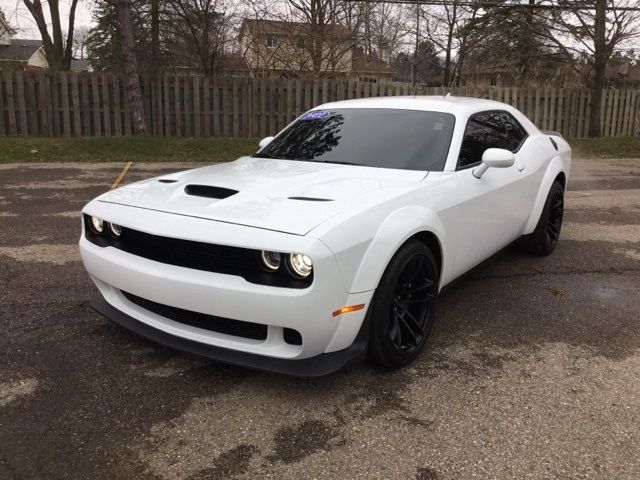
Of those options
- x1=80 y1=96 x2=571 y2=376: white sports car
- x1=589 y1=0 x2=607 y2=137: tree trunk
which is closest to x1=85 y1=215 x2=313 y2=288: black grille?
x1=80 y1=96 x2=571 y2=376: white sports car

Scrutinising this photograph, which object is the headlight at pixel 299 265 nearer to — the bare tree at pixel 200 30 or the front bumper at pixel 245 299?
the front bumper at pixel 245 299

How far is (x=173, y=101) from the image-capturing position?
13.8 metres

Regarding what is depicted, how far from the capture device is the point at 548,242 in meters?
5.51

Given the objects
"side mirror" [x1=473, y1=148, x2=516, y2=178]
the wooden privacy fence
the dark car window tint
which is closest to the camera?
"side mirror" [x1=473, y1=148, x2=516, y2=178]

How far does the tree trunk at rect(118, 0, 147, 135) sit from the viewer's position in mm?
12500

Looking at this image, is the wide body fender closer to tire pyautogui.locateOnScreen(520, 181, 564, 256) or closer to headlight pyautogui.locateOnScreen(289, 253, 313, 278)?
tire pyautogui.locateOnScreen(520, 181, 564, 256)

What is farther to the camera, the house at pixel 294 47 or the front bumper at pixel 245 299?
the house at pixel 294 47

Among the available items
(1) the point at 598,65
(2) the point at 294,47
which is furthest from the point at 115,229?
(2) the point at 294,47

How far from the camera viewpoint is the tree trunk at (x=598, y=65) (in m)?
15.4

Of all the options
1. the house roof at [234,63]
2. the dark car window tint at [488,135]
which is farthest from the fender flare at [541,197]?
the house roof at [234,63]

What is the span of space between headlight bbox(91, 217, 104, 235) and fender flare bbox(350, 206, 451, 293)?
5.26 ft

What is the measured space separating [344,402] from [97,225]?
178cm

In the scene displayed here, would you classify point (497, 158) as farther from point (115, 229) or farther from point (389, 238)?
point (115, 229)

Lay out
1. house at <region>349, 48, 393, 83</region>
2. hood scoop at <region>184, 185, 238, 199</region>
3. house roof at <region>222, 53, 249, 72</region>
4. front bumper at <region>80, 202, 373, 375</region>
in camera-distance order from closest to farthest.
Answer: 1. front bumper at <region>80, 202, 373, 375</region>
2. hood scoop at <region>184, 185, 238, 199</region>
3. house at <region>349, 48, 393, 83</region>
4. house roof at <region>222, 53, 249, 72</region>
